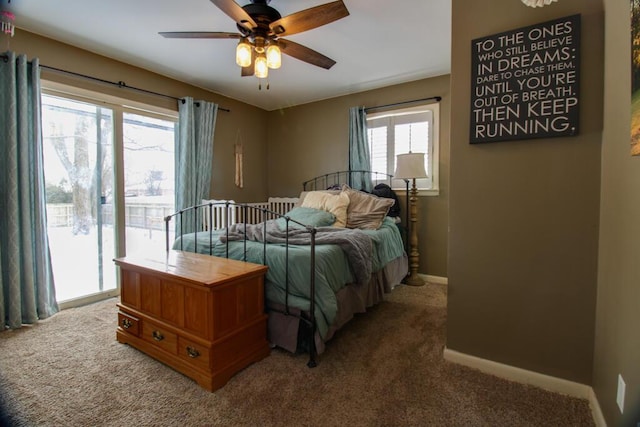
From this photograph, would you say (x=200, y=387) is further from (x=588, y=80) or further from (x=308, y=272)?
(x=588, y=80)

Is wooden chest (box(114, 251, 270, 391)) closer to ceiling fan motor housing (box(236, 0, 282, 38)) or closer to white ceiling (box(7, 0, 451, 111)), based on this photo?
ceiling fan motor housing (box(236, 0, 282, 38))

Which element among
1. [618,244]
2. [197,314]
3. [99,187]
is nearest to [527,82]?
[618,244]

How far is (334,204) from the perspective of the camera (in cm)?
322

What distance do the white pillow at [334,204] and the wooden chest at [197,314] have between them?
52.3 inches

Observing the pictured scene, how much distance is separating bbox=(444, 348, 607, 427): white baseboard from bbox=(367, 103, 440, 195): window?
83.2 inches

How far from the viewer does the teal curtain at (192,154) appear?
358 cm

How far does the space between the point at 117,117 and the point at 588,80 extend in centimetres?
379

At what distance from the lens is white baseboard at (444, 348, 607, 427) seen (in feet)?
4.83

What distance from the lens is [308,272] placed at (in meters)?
1.92

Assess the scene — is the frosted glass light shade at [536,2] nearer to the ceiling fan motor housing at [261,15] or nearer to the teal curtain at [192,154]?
the ceiling fan motor housing at [261,15]

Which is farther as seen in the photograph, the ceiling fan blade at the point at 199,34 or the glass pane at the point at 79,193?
the glass pane at the point at 79,193

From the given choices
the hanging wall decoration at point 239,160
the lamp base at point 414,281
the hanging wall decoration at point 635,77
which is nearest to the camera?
the hanging wall decoration at point 635,77

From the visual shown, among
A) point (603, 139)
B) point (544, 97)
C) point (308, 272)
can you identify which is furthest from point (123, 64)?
point (603, 139)

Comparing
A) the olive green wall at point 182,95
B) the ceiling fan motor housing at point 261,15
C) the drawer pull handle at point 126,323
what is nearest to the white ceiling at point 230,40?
the olive green wall at point 182,95
